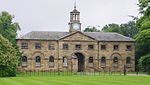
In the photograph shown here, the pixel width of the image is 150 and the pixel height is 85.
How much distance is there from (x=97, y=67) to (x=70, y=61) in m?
5.37

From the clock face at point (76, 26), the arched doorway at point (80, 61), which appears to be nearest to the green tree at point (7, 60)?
the arched doorway at point (80, 61)

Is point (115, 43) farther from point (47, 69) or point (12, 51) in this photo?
point (12, 51)

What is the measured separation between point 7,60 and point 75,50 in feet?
76.8

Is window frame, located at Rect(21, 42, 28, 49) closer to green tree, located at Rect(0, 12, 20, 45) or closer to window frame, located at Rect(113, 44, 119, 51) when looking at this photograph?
green tree, located at Rect(0, 12, 20, 45)

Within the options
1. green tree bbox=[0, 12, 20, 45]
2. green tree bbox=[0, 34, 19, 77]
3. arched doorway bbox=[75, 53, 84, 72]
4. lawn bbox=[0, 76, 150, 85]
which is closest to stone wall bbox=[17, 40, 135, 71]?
arched doorway bbox=[75, 53, 84, 72]

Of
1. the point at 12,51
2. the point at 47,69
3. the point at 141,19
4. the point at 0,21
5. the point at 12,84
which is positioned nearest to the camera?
the point at 12,84

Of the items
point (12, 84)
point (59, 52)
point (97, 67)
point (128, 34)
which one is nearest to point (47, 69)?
point (59, 52)

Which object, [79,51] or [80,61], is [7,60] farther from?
[80,61]

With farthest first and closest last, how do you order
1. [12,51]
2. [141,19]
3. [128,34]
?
1. [128,34]
2. [141,19]
3. [12,51]

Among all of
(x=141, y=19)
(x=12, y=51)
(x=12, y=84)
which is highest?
(x=141, y=19)

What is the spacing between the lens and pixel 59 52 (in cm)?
8500

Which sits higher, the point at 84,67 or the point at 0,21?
the point at 0,21

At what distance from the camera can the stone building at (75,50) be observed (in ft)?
276

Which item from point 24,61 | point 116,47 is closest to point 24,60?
point 24,61
